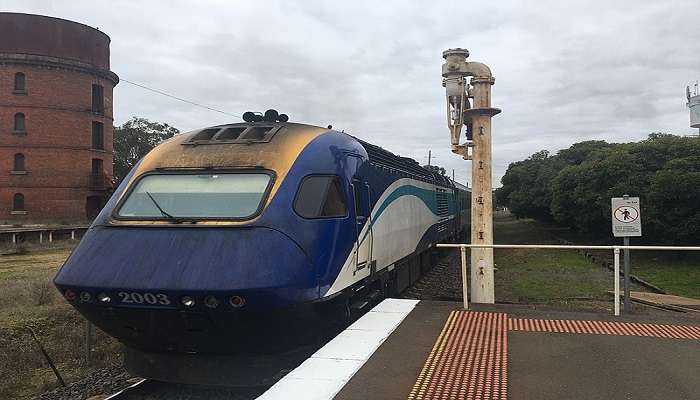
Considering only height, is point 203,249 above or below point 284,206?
below

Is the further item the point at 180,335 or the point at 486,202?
the point at 486,202

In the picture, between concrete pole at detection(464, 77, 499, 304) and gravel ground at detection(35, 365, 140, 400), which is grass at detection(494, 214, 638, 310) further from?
gravel ground at detection(35, 365, 140, 400)

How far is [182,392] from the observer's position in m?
6.38

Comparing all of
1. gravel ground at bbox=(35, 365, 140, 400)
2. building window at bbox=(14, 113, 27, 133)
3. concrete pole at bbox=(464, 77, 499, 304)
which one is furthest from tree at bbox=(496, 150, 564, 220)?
building window at bbox=(14, 113, 27, 133)

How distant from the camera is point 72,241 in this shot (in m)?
28.8

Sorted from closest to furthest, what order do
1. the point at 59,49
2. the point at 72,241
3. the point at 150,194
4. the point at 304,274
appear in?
the point at 304,274, the point at 150,194, the point at 72,241, the point at 59,49

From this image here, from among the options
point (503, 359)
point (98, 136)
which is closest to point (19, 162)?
point (98, 136)

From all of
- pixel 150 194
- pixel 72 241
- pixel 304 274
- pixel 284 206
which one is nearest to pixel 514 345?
pixel 304 274

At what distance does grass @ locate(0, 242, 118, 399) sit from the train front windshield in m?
3.25

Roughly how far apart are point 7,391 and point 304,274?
500 cm

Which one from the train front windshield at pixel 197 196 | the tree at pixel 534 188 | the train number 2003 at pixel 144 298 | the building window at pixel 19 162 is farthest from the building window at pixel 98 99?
the train number 2003 at pixel 144 298

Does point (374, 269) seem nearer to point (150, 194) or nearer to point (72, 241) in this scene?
point (150, 194)

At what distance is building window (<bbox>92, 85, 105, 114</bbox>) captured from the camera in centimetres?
4128

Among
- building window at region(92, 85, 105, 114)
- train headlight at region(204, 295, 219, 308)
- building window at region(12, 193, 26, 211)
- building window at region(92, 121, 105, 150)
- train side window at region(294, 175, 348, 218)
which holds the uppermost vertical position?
building window at region(92, 85, 105, 114)
